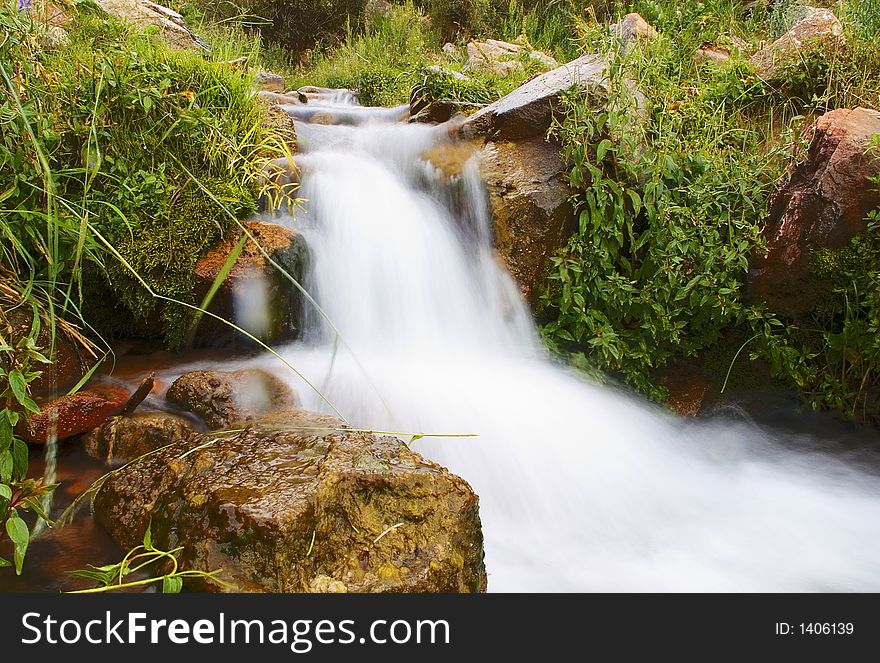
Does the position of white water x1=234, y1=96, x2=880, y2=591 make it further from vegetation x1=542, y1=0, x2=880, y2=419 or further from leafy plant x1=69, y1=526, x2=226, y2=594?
leafy plant x1=69, y1=526, x2=226, y2=594

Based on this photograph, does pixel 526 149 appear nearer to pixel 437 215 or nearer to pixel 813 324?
pixel 437 215

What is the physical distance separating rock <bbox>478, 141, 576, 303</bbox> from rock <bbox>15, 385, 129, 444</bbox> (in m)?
2.31

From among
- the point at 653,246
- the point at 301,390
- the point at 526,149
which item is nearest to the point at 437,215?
the point at 526,149

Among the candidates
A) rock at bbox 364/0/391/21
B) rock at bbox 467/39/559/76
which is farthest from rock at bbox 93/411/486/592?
rock at bbox 364/0/391/21

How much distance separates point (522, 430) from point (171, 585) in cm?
175

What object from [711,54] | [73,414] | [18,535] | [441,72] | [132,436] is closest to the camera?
[18,535]

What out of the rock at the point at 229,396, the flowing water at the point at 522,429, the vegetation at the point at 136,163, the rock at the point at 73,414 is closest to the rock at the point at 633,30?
the flowing water at the point at 522,429

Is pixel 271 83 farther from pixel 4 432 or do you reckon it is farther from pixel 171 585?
pixel 171 585

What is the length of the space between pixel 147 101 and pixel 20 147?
78 centimetres

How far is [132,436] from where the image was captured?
2408mm

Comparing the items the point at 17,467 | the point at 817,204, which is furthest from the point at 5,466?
the point at 817,204

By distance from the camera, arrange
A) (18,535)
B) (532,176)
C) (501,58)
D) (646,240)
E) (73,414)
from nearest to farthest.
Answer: (18,535) → (73,414) → (646,240) → (532,176) → (501,58)

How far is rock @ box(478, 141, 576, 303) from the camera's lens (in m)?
3.67

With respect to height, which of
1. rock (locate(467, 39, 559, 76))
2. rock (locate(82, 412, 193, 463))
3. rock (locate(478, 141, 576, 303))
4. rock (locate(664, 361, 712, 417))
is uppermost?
rock (locate(467, 39, 559, 76))
